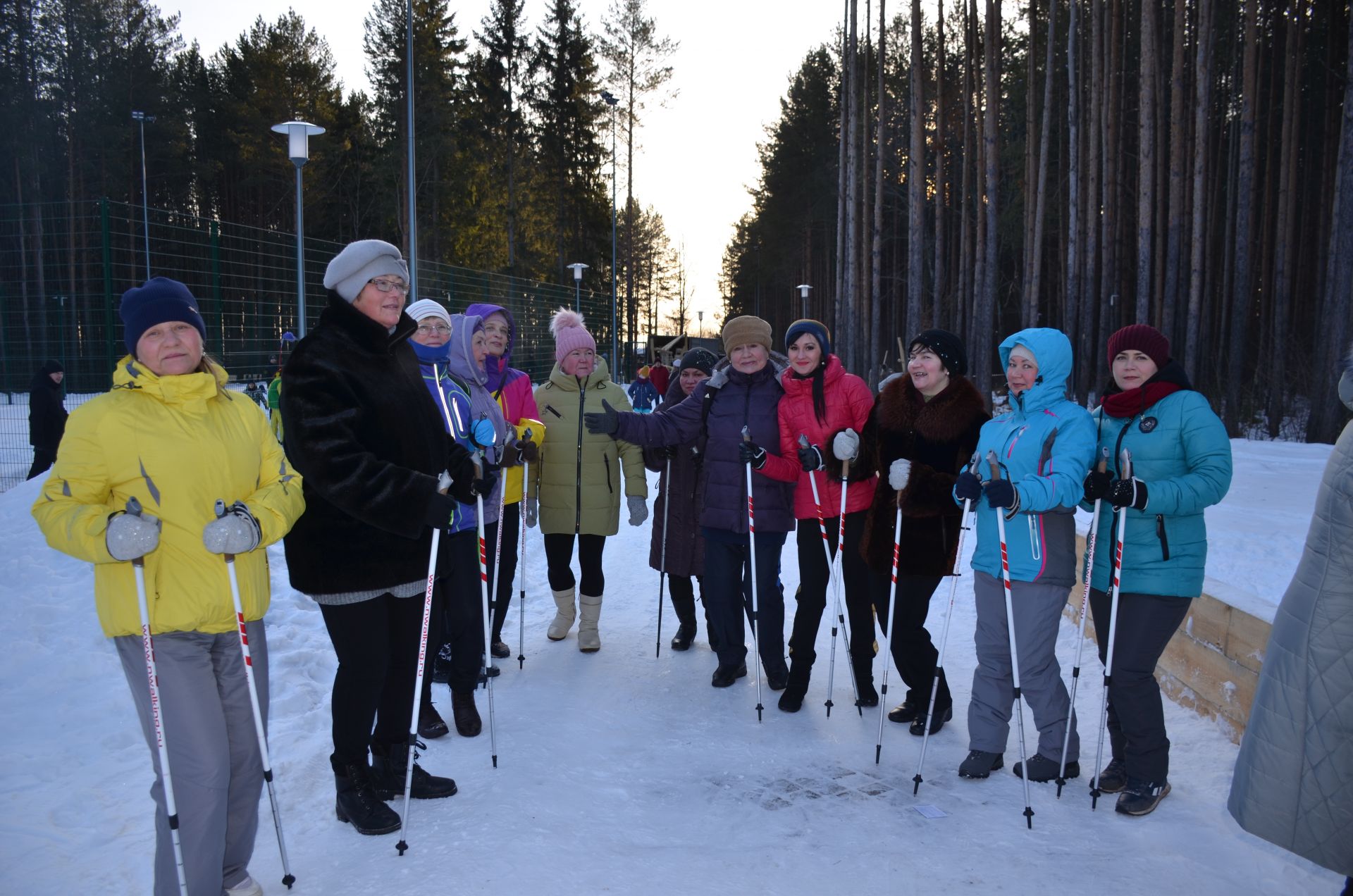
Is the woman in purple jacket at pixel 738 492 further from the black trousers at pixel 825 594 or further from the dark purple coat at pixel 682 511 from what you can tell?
the dark purple coat at pixel 682 511

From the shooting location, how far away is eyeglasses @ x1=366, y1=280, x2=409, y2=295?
11.0ft

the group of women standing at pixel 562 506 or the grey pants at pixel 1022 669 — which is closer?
the group of women standing at pixel 562 506

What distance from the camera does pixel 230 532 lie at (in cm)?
260

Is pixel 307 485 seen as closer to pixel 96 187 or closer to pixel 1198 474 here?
pixel 1198 474

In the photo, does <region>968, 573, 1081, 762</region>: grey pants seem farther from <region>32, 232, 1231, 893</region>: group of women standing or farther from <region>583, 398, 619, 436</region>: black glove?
<region>583, 398, 619, 436</region>: black glove

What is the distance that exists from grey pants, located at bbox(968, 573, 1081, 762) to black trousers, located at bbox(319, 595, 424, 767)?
2.40 metres

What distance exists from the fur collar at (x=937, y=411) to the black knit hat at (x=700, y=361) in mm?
1898

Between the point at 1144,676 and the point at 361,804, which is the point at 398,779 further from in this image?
the point at 1144,676

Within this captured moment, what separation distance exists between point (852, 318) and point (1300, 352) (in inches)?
425

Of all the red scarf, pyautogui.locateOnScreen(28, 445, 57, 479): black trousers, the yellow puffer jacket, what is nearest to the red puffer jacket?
the red scarf

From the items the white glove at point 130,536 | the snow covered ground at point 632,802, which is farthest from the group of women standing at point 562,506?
the snow covered ground at point 632,802

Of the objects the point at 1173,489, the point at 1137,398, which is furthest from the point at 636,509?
the point at 1173,489

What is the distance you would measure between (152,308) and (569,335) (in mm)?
3322

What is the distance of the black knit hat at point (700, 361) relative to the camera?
6250 mm
